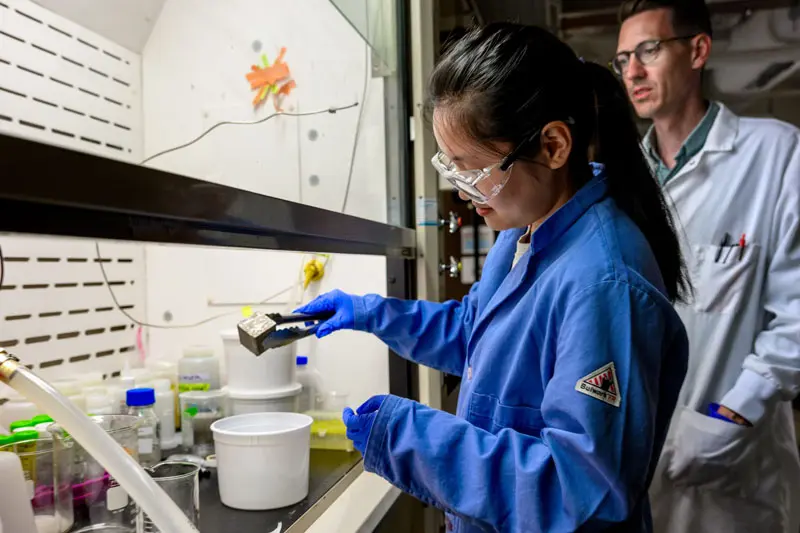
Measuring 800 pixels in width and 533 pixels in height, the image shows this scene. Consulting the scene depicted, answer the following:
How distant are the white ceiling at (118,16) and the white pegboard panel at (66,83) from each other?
0.02 metres

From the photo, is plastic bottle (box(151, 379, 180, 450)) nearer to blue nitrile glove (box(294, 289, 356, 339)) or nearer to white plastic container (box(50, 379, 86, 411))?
white plastic container (box(50, 379, 86, 411))

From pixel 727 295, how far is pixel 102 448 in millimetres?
1405

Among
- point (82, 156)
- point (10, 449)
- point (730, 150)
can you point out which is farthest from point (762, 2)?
point (10, 449)

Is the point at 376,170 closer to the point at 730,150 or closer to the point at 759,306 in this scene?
the point at 730,150

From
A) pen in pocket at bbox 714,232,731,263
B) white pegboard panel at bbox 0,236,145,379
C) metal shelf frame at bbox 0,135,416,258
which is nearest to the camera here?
metal shelf frame at bbox 0,135,416,258

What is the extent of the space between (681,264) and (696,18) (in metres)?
0.96

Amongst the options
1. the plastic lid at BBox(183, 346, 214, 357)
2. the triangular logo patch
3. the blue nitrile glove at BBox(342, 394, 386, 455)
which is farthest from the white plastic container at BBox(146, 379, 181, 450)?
the triangular logo patch

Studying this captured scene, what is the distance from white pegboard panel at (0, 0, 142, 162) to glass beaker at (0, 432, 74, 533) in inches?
22.5

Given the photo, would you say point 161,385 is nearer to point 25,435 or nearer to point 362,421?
point 25,435

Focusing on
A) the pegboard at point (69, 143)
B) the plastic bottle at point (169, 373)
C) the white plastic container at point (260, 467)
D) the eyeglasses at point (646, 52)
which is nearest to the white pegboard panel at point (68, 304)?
the pegboard at point (69, 143)

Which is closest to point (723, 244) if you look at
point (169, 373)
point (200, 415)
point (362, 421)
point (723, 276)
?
point (723, 276)

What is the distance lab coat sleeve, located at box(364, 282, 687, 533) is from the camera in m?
0.66

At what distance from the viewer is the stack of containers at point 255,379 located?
4.48 ft

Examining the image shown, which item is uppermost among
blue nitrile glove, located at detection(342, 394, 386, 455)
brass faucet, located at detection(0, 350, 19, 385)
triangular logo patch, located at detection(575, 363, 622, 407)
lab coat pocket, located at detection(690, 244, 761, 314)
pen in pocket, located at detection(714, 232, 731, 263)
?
pen in pocket, located at detection(714, 232, 731, 263)
